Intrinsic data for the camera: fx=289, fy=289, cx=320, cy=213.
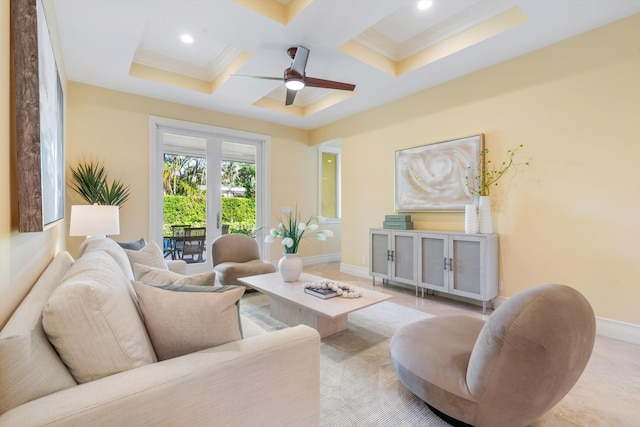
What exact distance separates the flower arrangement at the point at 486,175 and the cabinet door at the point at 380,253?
122 cm

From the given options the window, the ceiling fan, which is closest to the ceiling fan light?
the ceiling fan

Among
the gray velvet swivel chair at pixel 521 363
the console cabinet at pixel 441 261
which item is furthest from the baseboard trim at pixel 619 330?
the gray velvet swivel chair at pixel 521 363

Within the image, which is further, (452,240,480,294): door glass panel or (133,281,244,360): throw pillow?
(452,240,480,294): door glass panel

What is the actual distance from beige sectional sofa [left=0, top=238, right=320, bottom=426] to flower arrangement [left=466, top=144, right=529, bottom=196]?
3.07 m

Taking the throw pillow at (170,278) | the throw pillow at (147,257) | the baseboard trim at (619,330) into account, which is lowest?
the baseboard trim at (619,330)

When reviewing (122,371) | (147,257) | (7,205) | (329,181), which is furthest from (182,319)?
(329,181)

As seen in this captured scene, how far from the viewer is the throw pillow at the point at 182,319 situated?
1.04m

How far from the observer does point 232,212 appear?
201 inches

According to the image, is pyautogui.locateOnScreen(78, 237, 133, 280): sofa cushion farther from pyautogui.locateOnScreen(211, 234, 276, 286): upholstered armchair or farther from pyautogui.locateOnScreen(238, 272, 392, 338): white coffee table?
pyautogui.locateOnScreen(211, 234, 276, 286): upholstered armchair

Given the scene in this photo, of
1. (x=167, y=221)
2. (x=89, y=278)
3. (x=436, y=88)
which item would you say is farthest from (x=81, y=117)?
(x=436, y=88)

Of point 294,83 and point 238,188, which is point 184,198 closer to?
point 238,188

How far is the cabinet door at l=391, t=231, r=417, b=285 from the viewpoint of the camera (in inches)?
148

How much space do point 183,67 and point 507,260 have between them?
4.68 meters

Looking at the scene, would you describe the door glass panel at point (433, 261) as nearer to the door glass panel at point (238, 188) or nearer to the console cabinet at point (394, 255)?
the console cabinet at point (394, 255)
